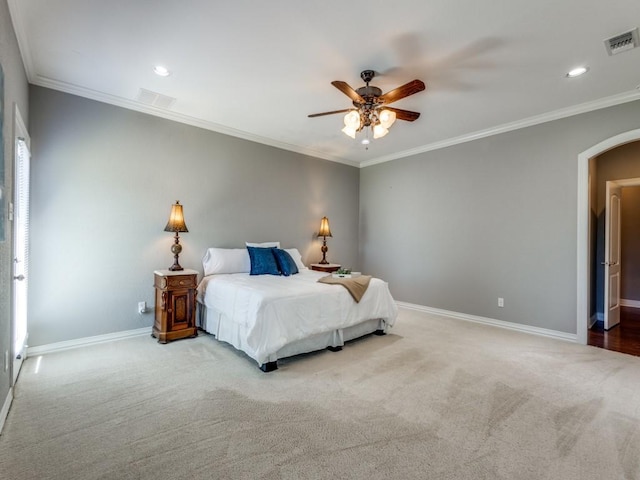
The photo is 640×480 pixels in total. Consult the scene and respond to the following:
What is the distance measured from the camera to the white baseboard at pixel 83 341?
10.6 ft

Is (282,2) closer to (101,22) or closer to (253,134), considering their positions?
(101,22)

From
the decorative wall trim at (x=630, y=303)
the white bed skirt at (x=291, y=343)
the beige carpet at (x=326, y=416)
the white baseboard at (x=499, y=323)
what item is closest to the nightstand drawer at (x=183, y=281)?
the white bed skirt at (x=291, y=343)

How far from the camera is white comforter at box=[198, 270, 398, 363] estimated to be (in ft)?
9.21

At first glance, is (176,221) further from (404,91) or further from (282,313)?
(404,91)

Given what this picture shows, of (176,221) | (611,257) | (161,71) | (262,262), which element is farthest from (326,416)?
(611,257)

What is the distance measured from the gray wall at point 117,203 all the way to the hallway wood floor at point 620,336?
469cm

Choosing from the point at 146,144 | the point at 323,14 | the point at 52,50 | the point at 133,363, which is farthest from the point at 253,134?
the point at 133,363

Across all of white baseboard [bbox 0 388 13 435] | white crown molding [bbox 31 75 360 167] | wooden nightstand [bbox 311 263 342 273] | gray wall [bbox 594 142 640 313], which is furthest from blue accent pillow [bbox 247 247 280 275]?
gray wall [bbox 594 142 640 313]

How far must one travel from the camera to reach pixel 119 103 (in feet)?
12.1

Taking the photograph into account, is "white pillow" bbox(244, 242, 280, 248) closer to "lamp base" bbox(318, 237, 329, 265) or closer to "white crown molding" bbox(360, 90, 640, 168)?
"lamp base" bbox(318, 237, 329, 265)

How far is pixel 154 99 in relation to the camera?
145 inches

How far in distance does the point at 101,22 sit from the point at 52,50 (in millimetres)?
792

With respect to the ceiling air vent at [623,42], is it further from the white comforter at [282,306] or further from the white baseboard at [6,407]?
the white baseboard at [6,407]

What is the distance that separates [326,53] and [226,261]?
2815 millimetres
